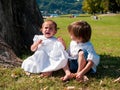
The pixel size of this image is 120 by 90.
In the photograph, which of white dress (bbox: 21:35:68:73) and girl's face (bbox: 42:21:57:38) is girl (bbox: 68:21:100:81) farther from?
girl's face (bbox: 42:21:57:38)

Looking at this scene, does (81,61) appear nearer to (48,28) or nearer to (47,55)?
(47,55)

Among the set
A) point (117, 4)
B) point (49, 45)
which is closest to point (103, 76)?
point (49, 45)

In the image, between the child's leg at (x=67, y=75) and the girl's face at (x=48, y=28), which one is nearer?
the child's leg at (x=67, y=75)

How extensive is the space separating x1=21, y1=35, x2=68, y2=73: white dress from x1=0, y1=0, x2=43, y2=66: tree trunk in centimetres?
70

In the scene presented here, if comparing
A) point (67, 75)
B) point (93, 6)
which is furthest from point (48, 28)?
point (93, 6)

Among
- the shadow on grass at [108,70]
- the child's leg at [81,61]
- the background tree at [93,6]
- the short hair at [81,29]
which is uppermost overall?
the short hair at [81,29]

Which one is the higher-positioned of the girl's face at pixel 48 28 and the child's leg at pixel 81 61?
the girl's face at pixel 48 28

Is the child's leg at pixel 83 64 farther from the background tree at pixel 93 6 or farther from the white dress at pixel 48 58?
the background tree at pixel 93 6

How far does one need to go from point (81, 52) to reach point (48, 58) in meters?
0.63

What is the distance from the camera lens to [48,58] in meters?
7.23

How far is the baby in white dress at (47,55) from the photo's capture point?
706 cm

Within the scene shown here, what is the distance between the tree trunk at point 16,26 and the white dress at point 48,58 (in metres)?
0.70

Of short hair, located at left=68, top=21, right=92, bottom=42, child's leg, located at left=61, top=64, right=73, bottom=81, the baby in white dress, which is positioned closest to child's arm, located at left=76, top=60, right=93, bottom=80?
child's leg, located at left=61, top=64, right=73, bottom=81

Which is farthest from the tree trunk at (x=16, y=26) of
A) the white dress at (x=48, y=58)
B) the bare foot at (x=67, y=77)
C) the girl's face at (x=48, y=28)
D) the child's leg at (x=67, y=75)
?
the bare foot at (x=67, y=77)
